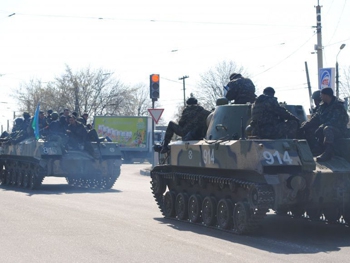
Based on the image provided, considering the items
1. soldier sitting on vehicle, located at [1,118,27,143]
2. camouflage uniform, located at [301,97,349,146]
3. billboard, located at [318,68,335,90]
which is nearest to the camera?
camouflage uniform, located at [301,97,349,146]

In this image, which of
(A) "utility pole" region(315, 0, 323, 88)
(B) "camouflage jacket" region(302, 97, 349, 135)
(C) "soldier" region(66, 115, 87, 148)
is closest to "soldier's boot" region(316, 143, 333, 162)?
(B) "camouflage jacket" region(302, 97, 349, 135)

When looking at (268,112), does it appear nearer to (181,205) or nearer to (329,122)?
(329,122)

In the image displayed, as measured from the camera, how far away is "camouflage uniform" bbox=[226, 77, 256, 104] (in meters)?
14.5

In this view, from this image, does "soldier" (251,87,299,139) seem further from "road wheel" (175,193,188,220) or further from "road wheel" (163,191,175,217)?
"road wheel" (163,191,175,217)

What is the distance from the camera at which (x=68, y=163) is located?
78.3 ft

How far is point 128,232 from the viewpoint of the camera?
494 inches

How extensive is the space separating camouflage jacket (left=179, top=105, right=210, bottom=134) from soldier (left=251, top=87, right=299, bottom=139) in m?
2.71

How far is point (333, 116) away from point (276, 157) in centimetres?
182

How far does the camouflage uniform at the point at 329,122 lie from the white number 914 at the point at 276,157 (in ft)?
3.57

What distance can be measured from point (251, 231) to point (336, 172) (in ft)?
5.41

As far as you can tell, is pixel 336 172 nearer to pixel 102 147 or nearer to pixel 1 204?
pixel 1 204

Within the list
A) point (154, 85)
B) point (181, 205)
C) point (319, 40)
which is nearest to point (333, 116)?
point (181, 205)

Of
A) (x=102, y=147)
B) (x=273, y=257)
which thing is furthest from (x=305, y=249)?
(x=102, y=147)

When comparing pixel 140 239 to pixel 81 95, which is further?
pixel 81 95
